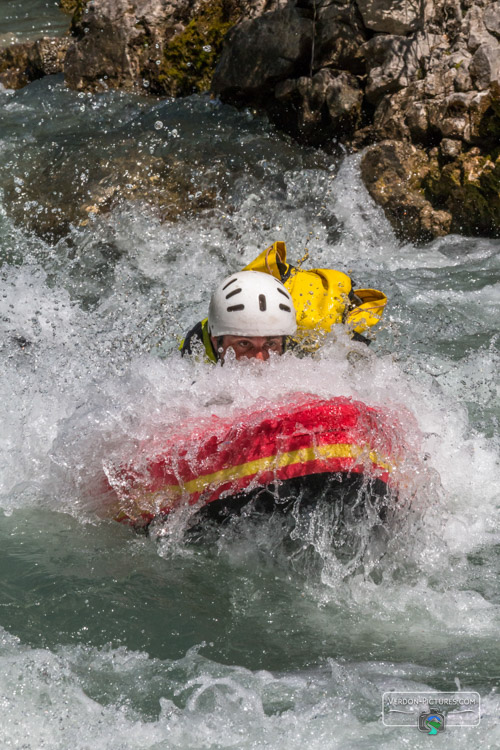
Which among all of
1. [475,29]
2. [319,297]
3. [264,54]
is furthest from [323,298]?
[264,54]

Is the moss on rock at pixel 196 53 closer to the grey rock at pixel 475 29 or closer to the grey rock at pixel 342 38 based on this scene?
the grey rock at pixel 342 38

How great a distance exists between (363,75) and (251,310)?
4970mm

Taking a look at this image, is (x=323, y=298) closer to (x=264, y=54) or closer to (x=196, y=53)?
(x=264, y=54)

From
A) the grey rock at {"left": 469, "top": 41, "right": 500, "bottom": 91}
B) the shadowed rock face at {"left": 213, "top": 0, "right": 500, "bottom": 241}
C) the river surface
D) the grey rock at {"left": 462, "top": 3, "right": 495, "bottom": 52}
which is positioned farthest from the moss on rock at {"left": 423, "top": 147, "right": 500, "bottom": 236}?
the grey rock at {"left": 462, "top": 3, "right": 495, "bottom": 52}

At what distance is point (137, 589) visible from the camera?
12.6 ft

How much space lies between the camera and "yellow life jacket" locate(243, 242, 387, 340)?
5.23 m

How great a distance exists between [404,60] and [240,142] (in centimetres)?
194

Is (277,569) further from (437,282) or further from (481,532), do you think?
(437,282)

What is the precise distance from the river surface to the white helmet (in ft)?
0.89

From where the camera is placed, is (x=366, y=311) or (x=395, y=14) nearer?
(x=366, y=311)

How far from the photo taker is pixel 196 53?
943 cm

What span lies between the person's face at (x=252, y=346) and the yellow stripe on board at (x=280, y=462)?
3.17 ft

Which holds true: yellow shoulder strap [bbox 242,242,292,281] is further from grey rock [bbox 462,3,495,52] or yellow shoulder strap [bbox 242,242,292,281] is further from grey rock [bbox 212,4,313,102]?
grey rock [bbox 462,3,495,52]

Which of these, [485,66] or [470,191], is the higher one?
[485,66]
